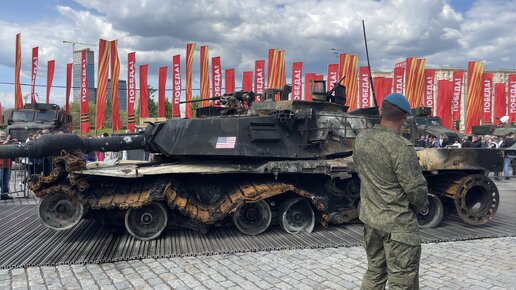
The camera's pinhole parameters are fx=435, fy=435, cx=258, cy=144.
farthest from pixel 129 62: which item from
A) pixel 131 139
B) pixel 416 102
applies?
pixel 131 139

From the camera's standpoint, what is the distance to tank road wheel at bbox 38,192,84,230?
24.2 ft

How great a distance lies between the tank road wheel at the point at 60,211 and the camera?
739 cm

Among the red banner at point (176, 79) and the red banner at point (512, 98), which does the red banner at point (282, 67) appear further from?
the red banner at point (512, 98)

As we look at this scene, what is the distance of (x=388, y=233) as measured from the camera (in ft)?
11.9

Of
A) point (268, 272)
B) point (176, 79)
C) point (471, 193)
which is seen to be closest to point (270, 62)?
point (176, 79)

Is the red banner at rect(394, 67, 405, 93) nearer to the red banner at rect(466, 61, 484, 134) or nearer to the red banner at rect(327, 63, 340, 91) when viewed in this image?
the red banner at rect(327, 63, 340, 91)

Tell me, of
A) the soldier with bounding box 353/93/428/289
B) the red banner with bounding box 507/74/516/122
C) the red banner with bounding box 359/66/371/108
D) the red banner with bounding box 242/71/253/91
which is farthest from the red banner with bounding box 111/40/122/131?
the soldier with bounding box 353/93/428/289

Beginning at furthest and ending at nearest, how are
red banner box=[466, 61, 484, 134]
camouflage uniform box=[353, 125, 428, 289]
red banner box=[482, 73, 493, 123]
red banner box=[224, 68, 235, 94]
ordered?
1. red banner box=[224, 68, 235, 94]
2. red banner box=[482, 73, 493, 123]
3. red banner box=[466, 61, 484, 134]
4. camouflage uniform box=[353, 125, 428, 289]

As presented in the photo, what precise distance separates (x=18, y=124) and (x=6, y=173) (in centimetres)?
903

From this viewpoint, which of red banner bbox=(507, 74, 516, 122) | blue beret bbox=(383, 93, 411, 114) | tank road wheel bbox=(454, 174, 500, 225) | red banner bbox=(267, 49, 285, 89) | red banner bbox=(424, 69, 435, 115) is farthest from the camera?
red banner bbox=(424, 69, 435, 115)

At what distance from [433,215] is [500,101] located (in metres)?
21.5

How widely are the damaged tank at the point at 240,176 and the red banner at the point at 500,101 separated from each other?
20.3 meters

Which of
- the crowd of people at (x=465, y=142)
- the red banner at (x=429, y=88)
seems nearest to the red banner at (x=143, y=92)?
the crowd of people at (x=465, y=142)

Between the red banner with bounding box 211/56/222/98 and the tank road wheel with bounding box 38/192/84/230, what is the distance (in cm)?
A: 1963
